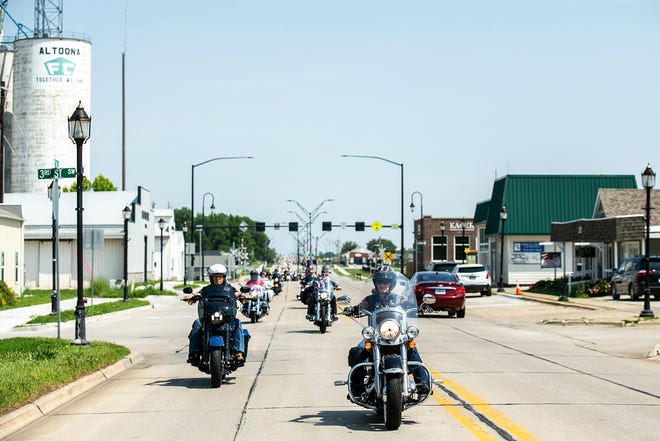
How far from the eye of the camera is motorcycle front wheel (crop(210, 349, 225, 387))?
14.0 meters

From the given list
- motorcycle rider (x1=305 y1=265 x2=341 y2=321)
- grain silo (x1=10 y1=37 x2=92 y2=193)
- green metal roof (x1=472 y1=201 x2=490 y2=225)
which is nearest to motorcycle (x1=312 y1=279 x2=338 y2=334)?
motorcycle rider (x1=305 y1=265 x2=341 y2=321)

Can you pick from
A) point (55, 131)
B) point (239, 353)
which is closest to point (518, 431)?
point (239, 353)

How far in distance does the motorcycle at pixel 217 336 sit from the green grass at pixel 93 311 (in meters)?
15.2

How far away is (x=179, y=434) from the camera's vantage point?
10.2 m

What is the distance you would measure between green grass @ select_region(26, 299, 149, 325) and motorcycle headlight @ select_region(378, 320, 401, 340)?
20.0 metres

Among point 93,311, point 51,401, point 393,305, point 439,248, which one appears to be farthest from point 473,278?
point 439,248

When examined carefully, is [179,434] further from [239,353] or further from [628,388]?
[628,388]

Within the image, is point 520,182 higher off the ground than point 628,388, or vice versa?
point 520,182

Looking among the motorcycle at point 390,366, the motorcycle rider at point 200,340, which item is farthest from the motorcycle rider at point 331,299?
the motorcycle at point 390,366

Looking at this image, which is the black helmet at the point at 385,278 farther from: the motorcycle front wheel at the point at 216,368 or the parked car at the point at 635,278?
the parked car at the point at 635,278

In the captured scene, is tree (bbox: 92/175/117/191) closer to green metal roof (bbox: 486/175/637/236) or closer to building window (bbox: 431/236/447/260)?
building window (bbox: 431/236/447/260)

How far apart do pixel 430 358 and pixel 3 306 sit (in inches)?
961

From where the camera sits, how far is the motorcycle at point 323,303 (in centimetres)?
2530

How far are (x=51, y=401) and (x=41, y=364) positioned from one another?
101 inches
